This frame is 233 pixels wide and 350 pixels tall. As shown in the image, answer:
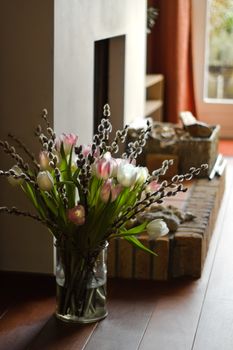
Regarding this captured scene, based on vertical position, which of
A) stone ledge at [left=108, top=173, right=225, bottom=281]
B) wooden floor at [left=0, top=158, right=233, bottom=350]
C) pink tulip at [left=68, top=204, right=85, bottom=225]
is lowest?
wooden floor at [left=0, top=158, right=233, bottom=350]

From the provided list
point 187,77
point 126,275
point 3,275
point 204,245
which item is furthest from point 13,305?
point 187,77

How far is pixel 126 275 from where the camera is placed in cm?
338

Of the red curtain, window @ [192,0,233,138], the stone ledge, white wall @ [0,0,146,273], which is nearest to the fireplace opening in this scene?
white wall @ [0,0,146,273]

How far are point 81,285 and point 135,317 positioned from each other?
10.2 inches

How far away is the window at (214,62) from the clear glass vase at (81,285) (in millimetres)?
4159

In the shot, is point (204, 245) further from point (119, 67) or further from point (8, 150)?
point (119, 67)

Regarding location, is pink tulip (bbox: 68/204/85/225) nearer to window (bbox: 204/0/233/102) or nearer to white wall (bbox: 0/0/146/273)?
white wall (bbox: 0/0/146/273)

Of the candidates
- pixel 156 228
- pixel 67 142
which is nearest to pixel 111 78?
pixel 67 142

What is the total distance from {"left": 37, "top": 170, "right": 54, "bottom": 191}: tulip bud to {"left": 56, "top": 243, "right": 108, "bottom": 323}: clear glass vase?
0.93 feet

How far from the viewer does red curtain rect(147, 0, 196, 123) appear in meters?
6.57

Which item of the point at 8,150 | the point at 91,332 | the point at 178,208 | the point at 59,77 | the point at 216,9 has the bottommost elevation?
the point at 91,332

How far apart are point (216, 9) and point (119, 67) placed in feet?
8.13

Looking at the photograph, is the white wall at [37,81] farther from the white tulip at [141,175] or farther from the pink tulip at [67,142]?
the white tulip at [141,175]

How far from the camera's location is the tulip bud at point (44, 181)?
8.80 feet
